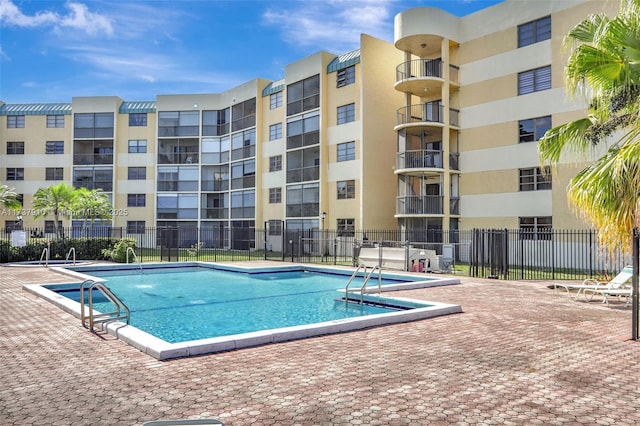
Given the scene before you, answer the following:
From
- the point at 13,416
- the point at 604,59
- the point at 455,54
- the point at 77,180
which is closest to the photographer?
the point at 13,416

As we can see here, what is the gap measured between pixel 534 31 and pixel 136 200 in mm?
36443

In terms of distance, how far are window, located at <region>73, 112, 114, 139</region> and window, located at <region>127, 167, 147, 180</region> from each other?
3685mm

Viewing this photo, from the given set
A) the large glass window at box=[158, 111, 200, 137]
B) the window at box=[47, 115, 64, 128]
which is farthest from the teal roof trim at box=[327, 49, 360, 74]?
the window at box=[47, 115, 64, 128]

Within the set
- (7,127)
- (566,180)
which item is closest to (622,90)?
(566,180)

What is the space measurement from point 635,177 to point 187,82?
47210 mm

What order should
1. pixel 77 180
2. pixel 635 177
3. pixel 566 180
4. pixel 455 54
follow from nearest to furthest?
pixel 635 177, pixel 566 180, pixel 455 54, pixel 77 180

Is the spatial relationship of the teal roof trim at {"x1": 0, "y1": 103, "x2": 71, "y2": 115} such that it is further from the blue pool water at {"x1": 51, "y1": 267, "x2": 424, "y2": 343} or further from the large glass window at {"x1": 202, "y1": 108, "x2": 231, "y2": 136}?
the blue pool water at {"x1": 51, "y1": 267, "x2": 424, "y2": 343}

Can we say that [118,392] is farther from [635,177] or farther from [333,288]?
[333,288]

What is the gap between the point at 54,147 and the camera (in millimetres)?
48969

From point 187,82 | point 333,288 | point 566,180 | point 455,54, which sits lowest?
point 333,288

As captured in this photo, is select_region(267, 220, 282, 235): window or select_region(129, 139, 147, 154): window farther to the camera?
select_region(129, 139, 147, 154): window

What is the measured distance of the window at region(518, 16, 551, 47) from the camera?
2708 centimetres

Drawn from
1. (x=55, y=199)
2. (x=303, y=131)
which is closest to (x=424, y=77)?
(x=303, y=131)

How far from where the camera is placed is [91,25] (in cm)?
1784
